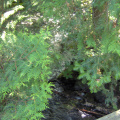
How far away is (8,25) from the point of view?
4305 millimetres

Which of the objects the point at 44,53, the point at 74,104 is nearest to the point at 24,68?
the point at 44,53

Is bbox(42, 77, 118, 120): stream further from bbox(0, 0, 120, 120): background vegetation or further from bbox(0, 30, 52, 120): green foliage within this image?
bbox(0, 30, 52, 120): green foliage

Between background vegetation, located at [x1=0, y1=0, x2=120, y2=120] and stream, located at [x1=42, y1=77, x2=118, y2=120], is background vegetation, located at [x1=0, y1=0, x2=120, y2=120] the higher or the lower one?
the higher one

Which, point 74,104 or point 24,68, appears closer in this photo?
point 24,68

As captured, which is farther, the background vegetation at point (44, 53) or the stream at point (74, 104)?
the stream at point (74, 104)

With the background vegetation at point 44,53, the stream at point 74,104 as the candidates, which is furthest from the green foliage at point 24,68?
the stream at point 74,104

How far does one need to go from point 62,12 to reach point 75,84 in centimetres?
324

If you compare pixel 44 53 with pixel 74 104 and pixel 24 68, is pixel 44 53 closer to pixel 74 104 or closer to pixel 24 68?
pixel 24 68

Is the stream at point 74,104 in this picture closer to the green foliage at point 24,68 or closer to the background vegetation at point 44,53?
the background vegetation at point 44,53

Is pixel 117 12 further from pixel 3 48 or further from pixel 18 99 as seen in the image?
pixel 18 99

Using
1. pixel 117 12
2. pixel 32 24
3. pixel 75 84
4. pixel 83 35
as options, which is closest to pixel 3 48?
pixel 83 35

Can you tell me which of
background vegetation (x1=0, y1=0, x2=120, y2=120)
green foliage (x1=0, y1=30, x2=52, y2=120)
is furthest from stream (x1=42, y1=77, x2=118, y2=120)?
green foliage (x1=0, y1=30, x2=52, y2=120)

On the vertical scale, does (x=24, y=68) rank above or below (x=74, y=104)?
above

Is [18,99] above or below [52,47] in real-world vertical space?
below
